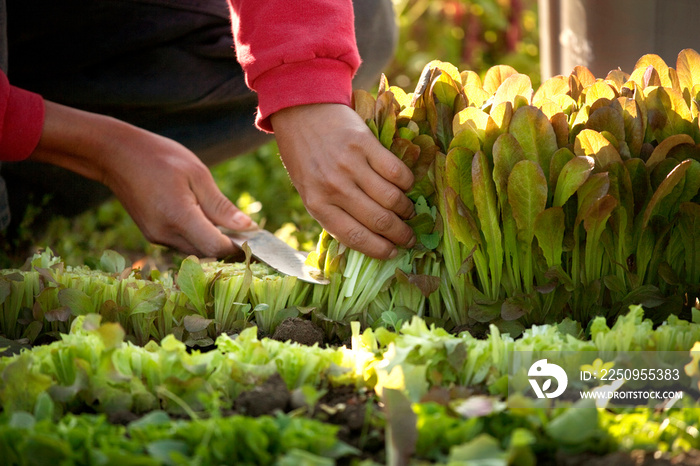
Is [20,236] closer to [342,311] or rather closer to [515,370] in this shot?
[342,311]

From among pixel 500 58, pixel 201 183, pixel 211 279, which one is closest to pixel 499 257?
pixel 211 279

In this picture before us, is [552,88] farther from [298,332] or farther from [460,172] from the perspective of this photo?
[298,332]

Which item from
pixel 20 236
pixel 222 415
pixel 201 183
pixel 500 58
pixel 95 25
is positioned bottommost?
pixel 222 415

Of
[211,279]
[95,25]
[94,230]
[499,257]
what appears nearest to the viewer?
[499,257]

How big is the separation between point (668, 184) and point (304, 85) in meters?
0.75

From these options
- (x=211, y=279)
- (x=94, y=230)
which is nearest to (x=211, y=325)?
(x=211, y=279)

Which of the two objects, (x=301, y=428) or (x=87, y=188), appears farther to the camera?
(x=87, y=188)

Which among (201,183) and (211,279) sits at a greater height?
(201,183)

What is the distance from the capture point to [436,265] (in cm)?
136

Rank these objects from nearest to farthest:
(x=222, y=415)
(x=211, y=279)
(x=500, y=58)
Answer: (x=222, y=415)
(x=211, y=279)
(x=500, y=58)

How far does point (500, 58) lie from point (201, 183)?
3.65m

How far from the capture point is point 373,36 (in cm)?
259

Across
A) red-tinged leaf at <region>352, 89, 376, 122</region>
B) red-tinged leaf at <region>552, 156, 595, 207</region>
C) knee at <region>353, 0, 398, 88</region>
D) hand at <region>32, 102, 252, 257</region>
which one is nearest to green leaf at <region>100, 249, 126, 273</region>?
hand at <region>32, 102, 252, 257</region>

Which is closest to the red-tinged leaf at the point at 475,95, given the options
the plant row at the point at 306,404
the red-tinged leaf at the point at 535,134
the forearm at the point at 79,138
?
the red-tinged leaf at the point at 535,134
